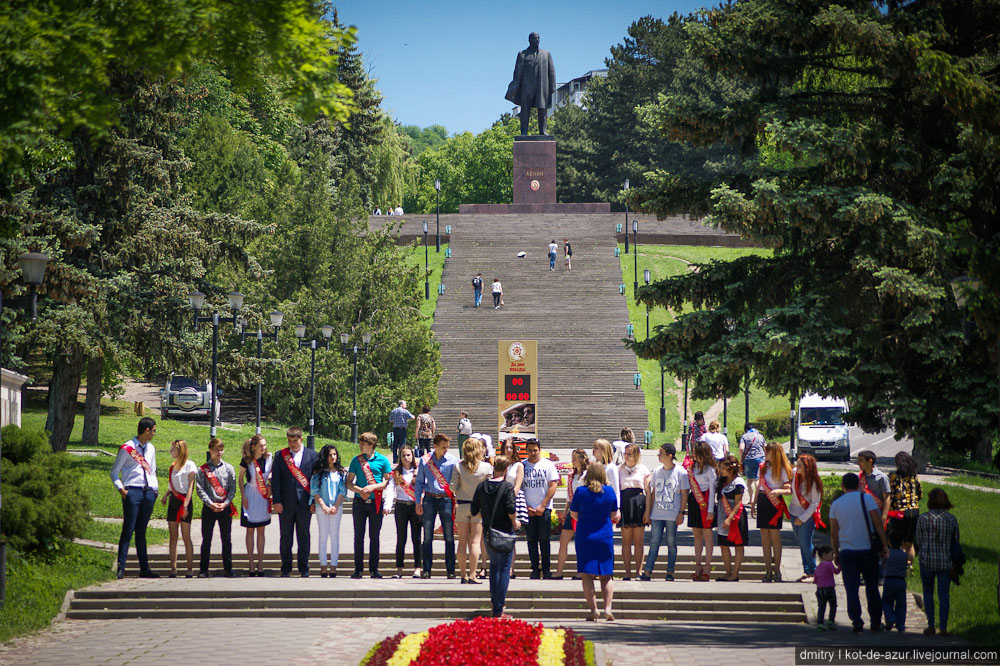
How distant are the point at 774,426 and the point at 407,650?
109 feet

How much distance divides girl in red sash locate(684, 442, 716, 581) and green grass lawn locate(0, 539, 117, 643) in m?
7.25

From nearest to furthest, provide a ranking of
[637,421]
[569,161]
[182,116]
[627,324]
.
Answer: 1. [182,116]
2. [637,421]
3. [627,324]
4. [569,161]

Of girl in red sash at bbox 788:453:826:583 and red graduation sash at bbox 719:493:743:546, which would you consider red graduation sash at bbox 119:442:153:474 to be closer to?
red graduation sash at bbox 719:493:743:546

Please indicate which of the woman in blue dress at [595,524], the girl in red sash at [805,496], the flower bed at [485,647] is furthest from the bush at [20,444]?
the girl in red sash at [805,496]

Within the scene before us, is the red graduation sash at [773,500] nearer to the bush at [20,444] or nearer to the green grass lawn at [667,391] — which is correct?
the bush at [20,444]

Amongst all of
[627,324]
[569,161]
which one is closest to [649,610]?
[627,324]

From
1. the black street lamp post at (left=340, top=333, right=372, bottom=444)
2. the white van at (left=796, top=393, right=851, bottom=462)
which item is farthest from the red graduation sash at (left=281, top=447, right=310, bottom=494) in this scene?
the white van at (left=796, top=393, right=851, bottom=462)

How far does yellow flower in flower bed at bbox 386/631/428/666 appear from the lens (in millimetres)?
8875

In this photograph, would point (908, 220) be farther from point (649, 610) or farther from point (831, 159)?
point (649, 610)

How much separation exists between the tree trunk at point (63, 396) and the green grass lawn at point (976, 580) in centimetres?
1765

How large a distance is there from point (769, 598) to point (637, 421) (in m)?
26.0

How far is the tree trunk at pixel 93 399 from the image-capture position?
27.2 m

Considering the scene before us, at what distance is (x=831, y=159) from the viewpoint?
17984 millimetres

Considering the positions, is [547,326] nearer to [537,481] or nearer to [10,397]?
[10,397]
